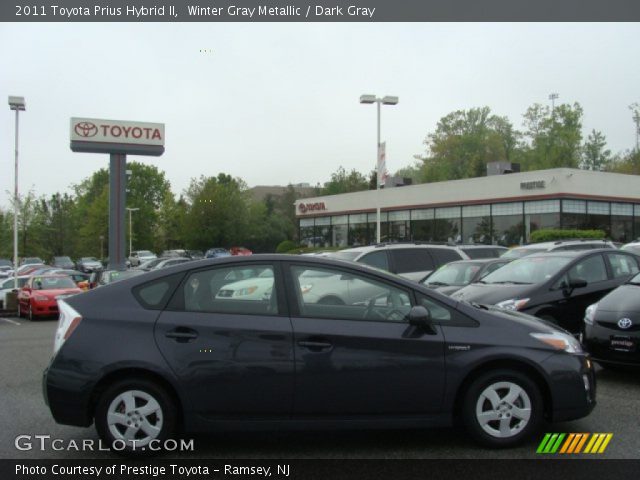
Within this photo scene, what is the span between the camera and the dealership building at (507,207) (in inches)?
1390

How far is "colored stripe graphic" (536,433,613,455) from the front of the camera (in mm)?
4930

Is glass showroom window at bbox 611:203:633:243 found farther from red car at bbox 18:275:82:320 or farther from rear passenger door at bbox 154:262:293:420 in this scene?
rear passenger door at bbox 154:262:293:420

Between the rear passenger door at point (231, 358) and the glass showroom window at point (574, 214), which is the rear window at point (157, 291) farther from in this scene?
the glass showroom window at point (574, 214)

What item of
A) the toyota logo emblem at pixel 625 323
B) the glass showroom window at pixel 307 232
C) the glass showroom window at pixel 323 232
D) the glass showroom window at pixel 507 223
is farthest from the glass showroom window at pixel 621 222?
the toyota logo emblem at pixel 625 323

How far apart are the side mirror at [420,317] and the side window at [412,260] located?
8.25m

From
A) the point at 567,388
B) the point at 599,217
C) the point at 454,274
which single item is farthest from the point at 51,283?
the point at 599,217

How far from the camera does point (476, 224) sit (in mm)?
40531

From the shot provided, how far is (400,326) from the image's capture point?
4.97 metres

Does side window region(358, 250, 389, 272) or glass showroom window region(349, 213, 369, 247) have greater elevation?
glass showroom window region(349, 213, 369, 247)

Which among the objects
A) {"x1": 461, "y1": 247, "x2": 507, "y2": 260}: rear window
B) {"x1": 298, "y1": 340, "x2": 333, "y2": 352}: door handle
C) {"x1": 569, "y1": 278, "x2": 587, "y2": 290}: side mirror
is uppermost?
{"x1": 461, "y1": 247, "x2": 507, "y2": 260}: rear window

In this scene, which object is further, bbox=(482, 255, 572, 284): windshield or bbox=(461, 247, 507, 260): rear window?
bbox=(461, 247, 507, 260): rear window

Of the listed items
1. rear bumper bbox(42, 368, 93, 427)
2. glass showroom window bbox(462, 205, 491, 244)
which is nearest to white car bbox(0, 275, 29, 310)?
rear bumper bbox(42, 368, 93, 427)

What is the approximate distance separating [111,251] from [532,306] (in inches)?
1204

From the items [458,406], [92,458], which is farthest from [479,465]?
[92,458]
